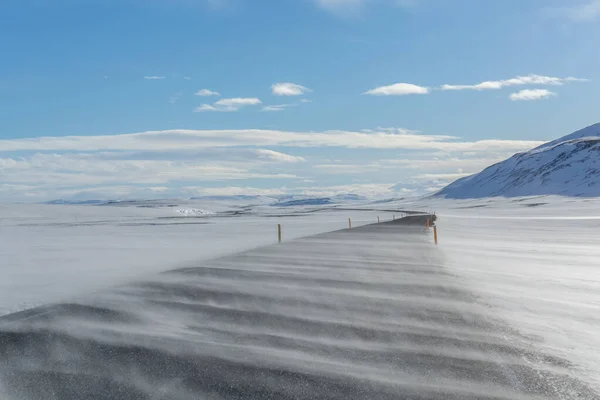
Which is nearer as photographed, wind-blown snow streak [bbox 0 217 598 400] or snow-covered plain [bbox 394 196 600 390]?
wind-blown snow streak [bbox 0 217 598 400]

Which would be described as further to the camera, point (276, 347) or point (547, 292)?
point (547, 292)

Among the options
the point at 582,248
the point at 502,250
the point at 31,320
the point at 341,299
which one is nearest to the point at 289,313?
the point at 341,299

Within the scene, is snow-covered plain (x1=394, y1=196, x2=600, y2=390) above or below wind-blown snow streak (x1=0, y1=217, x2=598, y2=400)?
below

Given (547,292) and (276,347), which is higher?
(276,347)

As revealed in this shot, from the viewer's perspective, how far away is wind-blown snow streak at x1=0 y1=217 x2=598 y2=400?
207 inches

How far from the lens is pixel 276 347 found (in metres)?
6.66

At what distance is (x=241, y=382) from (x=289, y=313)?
3.28 meters

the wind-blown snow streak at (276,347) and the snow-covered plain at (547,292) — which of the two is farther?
the snow-covered plain at (547,292)

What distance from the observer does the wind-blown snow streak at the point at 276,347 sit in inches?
207

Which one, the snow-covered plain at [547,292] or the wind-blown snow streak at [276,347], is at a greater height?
the wind-blown snow streak at [276,347]

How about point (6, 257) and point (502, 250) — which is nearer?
point (6, 257)

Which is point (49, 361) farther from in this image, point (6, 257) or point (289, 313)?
point (6, 257)

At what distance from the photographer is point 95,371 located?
18.9ft

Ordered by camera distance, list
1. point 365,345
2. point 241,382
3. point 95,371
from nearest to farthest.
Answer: point 241,382, point 95,371, point 365,345
